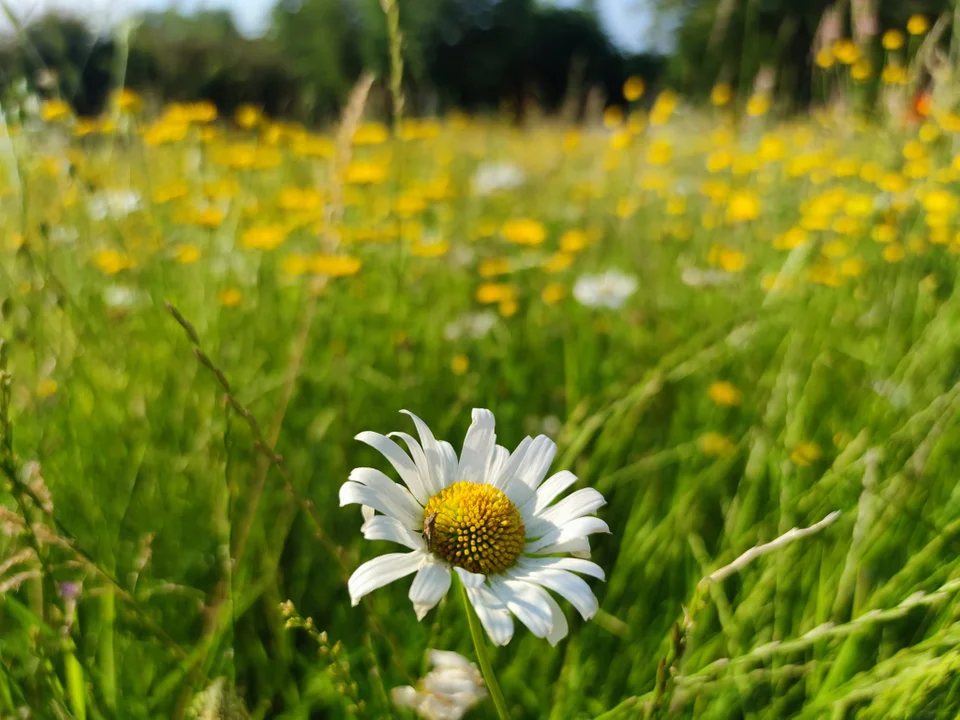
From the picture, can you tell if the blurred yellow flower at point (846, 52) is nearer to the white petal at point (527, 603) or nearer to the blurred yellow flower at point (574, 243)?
the blurred yellow flower at point (574, 243)

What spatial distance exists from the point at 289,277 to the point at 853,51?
1984mm

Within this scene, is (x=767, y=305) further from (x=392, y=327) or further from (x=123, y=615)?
(x=123, y=615)

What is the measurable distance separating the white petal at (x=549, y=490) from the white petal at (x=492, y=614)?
11 centimetres

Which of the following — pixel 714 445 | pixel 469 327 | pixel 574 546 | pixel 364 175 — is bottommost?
pixel 714 445

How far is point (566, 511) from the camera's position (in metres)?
0.59

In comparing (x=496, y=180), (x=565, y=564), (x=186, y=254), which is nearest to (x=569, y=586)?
(x=565, y=564)

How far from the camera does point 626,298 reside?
2.04 meters

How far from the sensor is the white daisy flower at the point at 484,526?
1.63 ft

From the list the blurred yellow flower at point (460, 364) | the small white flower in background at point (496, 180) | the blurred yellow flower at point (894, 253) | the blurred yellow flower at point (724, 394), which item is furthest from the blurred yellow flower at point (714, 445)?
the small white flower in background at point (496, 180)

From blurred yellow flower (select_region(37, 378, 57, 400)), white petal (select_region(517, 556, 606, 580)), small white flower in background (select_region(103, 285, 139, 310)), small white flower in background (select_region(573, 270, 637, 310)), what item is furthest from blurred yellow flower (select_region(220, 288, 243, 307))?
white petal (select_region(517, 556, 606, 580))

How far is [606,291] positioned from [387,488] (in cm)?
154

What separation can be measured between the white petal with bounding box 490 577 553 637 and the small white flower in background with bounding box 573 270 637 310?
1447 mm

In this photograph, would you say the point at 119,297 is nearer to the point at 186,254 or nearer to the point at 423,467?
the point at 186,254

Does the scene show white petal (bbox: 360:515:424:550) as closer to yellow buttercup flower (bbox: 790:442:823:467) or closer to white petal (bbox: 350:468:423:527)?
white petal (bbox: 350:468:423:527)
